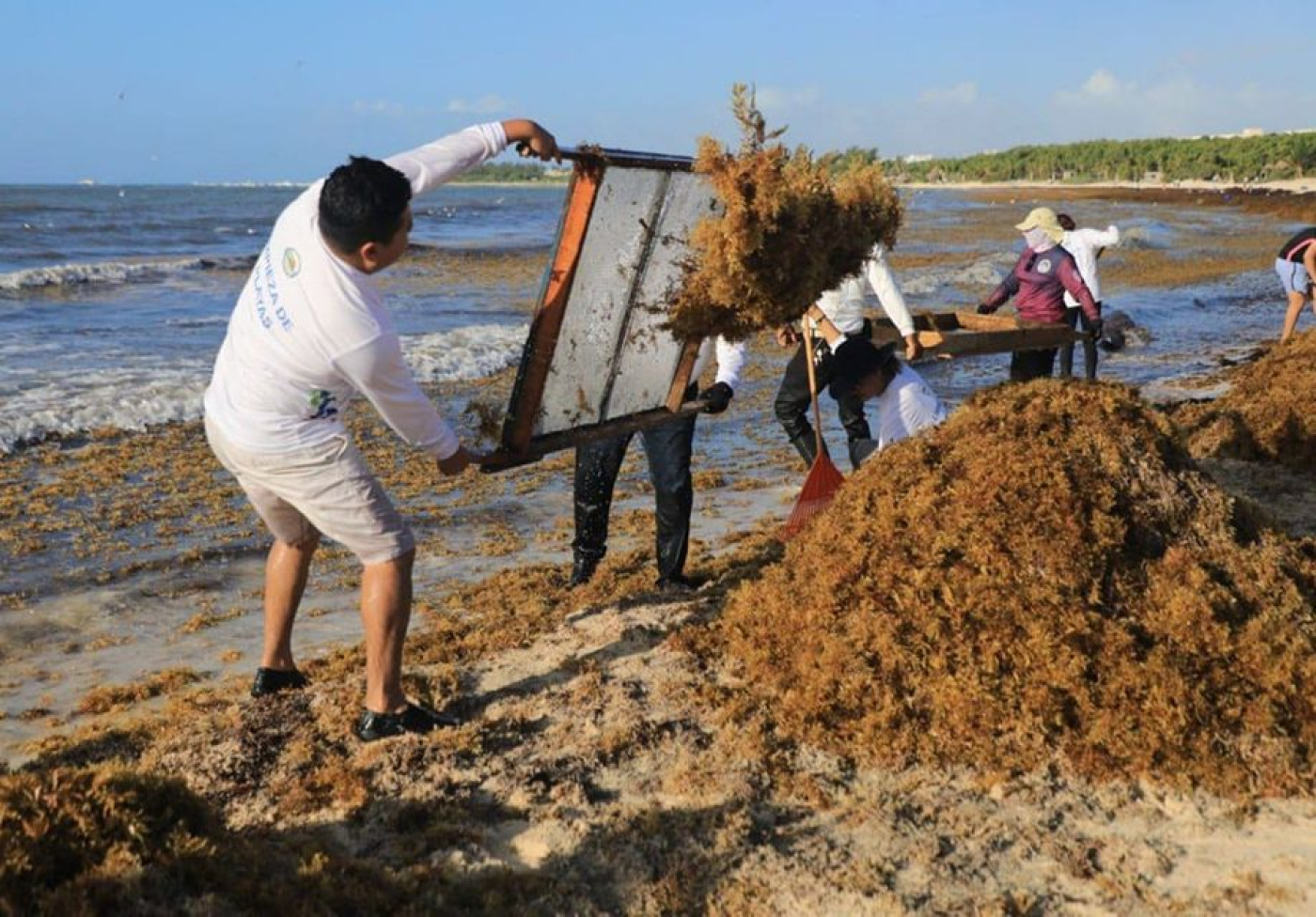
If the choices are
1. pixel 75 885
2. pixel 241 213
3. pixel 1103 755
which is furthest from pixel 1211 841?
pixel 241 213

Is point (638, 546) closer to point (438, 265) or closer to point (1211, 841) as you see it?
point (1211, 841)

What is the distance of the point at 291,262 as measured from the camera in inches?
140

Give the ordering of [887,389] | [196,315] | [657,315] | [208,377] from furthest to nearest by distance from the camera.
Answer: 1. [196,315]
2. [208,377]
3. [887,389]
4. [657,315]

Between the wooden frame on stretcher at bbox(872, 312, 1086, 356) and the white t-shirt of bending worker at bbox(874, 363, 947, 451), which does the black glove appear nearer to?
the white t-shirt of bending worker at bbox(874, 363, 947, 451)

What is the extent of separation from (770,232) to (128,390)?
919 cm

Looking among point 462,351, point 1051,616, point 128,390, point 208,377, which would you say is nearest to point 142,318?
point 208,377

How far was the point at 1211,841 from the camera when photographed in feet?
10.7

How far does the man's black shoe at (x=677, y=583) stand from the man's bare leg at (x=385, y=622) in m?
1.89

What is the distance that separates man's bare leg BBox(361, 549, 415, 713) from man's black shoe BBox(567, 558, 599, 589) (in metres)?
2.00

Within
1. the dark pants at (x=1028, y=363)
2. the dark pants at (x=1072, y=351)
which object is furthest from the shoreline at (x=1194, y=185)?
the dark pants at (x=1028, y=363)

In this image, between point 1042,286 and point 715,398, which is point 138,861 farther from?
point 1042,286

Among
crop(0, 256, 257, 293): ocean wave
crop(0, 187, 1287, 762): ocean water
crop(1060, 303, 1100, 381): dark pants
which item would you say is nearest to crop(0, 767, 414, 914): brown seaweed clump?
crop(0, 187, 1287, 762): ocean water

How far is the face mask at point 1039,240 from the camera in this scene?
918 centimetres

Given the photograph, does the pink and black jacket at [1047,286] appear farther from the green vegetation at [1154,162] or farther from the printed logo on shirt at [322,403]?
the green vegetation at [1154,162]
